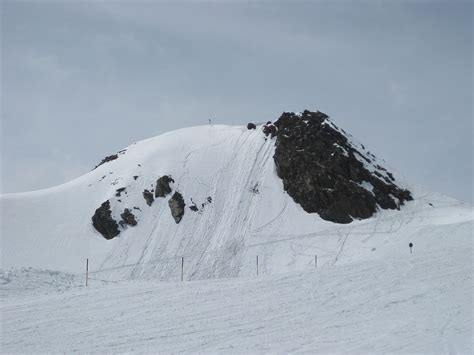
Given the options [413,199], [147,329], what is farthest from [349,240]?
[147,329]

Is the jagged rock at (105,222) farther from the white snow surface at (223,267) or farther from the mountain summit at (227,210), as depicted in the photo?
the white snow surface at (223,267)

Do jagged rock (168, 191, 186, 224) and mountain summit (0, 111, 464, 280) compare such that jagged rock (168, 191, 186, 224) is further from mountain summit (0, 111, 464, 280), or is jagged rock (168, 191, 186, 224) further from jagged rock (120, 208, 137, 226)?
jagged rock (120, 208, 137, 226)

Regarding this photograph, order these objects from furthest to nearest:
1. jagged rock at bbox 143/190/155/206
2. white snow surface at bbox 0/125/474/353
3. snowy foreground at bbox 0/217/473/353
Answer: jagged rock at bbox 143/190/155/206 → white snow surface at bbox 0/125/474/353 → snowy foreground at bbox 0/217/473/353

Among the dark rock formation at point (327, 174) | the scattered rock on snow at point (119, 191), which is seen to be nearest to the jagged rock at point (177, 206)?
the scattered rock on snow at point (119, 191)

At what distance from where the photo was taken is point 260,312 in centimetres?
1825

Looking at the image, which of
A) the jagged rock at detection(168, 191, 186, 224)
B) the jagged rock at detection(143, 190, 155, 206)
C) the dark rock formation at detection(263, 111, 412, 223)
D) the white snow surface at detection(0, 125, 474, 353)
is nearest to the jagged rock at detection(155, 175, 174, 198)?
the jagged rock at detection(143, 190, 155, 206)

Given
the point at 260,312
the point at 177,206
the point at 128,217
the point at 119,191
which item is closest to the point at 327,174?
the point at 177,206

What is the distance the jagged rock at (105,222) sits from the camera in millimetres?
47375

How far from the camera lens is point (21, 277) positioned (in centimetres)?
2311

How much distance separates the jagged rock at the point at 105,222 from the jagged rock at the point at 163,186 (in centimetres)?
582

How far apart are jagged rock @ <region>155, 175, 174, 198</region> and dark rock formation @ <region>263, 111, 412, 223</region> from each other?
513 inches

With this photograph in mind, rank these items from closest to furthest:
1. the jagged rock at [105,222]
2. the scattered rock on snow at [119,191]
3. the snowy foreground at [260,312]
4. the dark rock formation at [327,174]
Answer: the snowy foreground at [260,312] → the dark rock formation at [327,174] → the jagged rock at [105,222] → the scattered rock on snow at [119,191]

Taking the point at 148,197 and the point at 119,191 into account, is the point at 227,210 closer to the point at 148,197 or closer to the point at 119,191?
the point at 148,197

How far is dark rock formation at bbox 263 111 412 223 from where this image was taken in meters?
46.2
